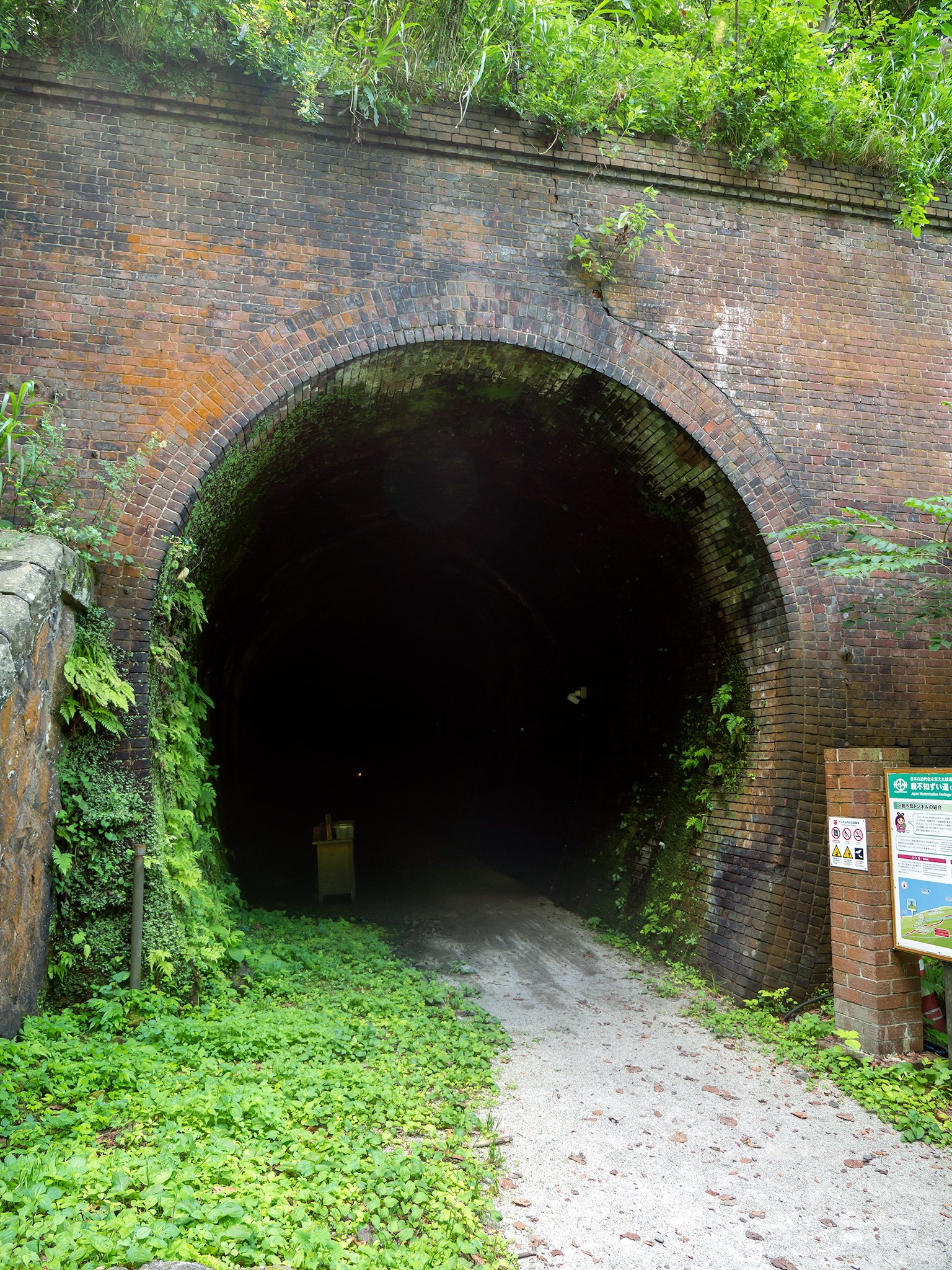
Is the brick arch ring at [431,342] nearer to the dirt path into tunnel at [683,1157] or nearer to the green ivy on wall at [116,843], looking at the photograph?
the green ivy on wall at [116,843]

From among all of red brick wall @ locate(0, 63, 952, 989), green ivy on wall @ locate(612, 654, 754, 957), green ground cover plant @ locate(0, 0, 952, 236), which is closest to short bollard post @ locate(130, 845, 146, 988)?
red brick wall @ locate(0, 63, 952, 989)

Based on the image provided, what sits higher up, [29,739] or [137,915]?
[29,739]

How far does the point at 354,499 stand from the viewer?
959cm

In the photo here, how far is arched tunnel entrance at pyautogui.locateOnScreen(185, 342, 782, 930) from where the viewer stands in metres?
6.93

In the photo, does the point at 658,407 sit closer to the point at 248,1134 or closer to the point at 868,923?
the point at 868,923

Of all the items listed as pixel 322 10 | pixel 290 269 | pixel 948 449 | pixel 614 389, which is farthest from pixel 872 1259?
pixel 322 10

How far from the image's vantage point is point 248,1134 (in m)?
3.72

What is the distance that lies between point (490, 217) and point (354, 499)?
148 inches

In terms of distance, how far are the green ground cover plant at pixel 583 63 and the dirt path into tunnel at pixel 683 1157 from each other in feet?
22.9

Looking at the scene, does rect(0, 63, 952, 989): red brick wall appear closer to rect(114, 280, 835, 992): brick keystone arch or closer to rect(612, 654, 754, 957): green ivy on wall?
rect(114, 280, 835, 992): brick keystone arch

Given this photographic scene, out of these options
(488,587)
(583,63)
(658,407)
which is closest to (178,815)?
(658,407)

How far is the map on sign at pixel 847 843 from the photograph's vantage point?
5332 millimetres

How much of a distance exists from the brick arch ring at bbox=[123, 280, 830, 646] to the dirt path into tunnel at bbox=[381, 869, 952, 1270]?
130 inches

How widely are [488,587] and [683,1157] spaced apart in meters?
9.20
